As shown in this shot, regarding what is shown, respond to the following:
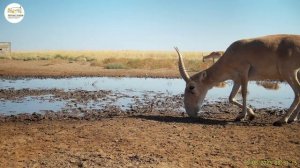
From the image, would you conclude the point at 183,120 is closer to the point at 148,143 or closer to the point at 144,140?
the point at 144,140

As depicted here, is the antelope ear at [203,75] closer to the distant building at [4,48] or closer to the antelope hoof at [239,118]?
the antelope hoof at [239,118]

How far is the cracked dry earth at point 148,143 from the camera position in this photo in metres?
6.71

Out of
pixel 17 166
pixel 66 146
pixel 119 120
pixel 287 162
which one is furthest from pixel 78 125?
pixel 287 162

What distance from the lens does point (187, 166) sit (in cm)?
645

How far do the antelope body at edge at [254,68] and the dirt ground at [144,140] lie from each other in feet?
1.64

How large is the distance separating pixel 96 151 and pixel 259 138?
3525mm

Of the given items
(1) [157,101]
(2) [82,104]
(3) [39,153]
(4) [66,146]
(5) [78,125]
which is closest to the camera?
(3) [39,153]

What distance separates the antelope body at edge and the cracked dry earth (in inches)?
19.8

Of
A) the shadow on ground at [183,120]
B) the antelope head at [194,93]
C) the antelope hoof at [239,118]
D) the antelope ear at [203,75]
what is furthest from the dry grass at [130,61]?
the antelope hoof at [239,118]

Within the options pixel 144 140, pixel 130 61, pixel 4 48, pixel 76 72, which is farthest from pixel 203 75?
pixel 4 48

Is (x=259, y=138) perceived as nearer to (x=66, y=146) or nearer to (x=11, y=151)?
(x=66, y=146)

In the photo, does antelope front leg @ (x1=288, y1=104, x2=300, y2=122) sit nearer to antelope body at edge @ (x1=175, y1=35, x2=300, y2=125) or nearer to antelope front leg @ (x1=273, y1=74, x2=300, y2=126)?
antelope body at edge @ (x1=175, y1=35, x2=300, y2=125)

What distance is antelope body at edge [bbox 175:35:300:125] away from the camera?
33.0ft

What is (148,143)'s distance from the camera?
7949 mm
